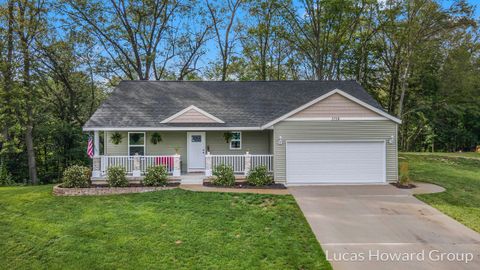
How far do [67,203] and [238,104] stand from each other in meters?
8.81

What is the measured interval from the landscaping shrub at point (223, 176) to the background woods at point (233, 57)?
1283 cm

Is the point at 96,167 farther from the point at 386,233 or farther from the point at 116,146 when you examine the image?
the point at 386,233

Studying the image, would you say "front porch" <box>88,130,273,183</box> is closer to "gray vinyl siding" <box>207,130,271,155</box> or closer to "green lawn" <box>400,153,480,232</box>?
"gray vinyl siding" <box>207,130,271,155</box>

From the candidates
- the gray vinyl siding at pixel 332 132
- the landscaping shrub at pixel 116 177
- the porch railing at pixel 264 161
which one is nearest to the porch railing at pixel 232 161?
the porch railing at pixel 264 161

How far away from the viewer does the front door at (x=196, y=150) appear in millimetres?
14164

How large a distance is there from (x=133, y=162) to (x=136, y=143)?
6.00ft

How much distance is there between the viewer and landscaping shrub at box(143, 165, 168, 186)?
11.6 m

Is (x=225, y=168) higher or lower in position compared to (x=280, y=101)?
lower

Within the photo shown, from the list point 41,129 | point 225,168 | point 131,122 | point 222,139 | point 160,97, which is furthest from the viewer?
point 41,129

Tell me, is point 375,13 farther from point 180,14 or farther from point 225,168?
point 225,168

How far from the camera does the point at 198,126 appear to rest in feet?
43.8

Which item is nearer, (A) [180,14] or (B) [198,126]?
(B) [198,126]

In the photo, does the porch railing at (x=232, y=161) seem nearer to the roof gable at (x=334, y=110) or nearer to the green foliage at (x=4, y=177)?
the roof gable at (x=334, y=110)

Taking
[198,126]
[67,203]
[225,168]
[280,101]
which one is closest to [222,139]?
[198,126]
